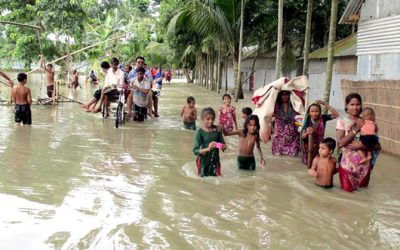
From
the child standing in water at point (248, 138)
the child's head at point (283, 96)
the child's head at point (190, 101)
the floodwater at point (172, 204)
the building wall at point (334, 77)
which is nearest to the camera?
the floodwater at point (172, 204)

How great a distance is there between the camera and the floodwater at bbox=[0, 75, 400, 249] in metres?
4.51

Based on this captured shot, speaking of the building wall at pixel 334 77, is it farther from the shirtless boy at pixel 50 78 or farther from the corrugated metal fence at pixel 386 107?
the shirtless boy at pixel 50 78

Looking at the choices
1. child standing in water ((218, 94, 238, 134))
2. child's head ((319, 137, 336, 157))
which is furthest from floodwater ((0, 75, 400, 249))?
child standing in water ((218, 94, 238, 134))

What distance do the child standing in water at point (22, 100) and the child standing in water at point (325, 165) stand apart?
25.0 feet

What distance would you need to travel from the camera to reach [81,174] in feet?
23.0

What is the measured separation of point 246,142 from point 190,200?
1.73m

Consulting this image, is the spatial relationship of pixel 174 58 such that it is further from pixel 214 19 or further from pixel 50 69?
pixel 50 69

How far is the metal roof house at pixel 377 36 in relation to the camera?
1353cm

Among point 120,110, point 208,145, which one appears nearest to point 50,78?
point 120,110

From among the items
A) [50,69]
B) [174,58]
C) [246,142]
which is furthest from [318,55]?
[174,58]

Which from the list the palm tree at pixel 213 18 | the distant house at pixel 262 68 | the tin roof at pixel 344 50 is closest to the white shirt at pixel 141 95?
the palm tree at pixel 213 18

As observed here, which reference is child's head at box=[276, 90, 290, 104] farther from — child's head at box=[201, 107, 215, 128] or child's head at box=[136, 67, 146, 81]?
child's head at box=[136, 67, 146, 81]

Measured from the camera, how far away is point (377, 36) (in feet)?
47.1

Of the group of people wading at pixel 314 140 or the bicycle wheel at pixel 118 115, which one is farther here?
the bicycle wheel at pixel 118 115
